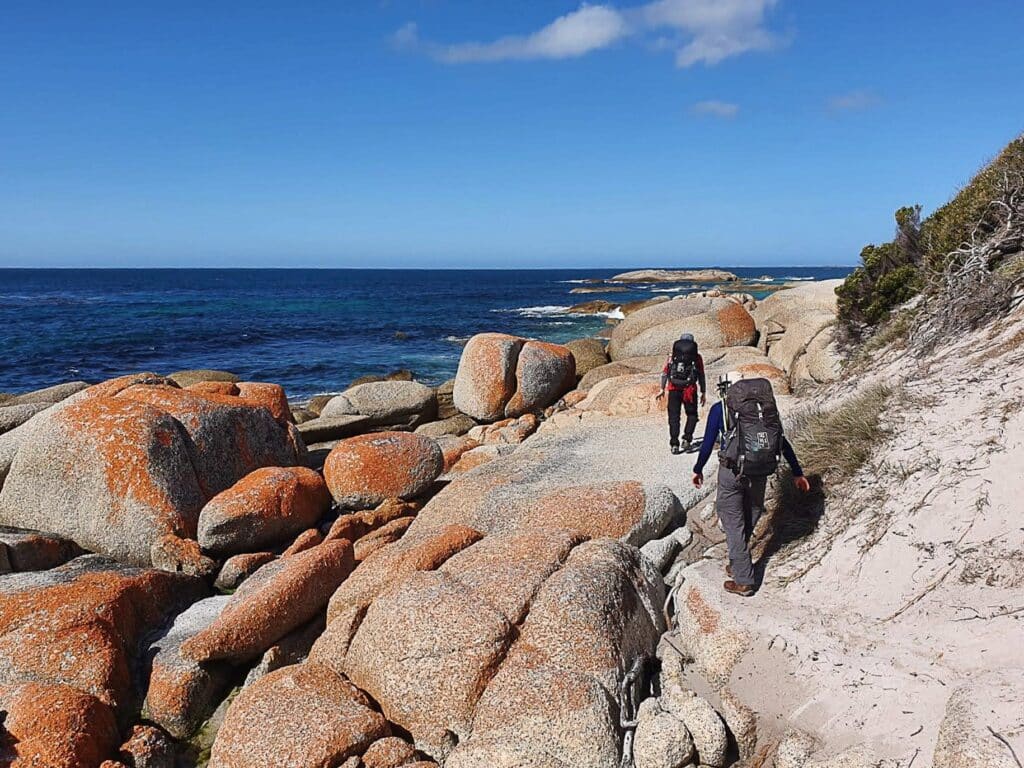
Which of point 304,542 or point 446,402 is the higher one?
point 446,402

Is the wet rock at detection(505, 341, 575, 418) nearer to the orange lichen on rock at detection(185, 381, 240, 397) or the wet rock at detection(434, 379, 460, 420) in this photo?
the wet rock at detection(434, 379, 460, 420)

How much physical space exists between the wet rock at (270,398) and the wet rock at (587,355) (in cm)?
989

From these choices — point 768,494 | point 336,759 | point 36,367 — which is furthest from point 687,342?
point 36,367

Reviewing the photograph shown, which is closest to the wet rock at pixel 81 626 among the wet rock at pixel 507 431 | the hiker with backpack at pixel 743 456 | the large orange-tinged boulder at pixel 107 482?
the large orange-tinged boulder at pixel 107 482

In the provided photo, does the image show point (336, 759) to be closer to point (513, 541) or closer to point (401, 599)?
point (401, 599)

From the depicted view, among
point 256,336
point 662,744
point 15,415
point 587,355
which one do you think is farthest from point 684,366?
point 256,336

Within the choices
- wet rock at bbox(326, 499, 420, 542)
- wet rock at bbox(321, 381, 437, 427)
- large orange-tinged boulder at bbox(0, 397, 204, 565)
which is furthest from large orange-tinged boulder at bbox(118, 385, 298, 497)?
wet rock at bbox(321, 381, 437, 427)

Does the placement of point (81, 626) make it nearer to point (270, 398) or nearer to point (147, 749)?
point (147, 749)

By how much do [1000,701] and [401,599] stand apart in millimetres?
4301

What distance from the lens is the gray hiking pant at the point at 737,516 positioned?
632cm

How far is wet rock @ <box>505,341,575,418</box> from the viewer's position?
17375mm

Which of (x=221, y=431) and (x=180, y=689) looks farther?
(x=221, y=431)

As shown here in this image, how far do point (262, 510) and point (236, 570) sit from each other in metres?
0.95

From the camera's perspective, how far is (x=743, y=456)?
20.1 ft
